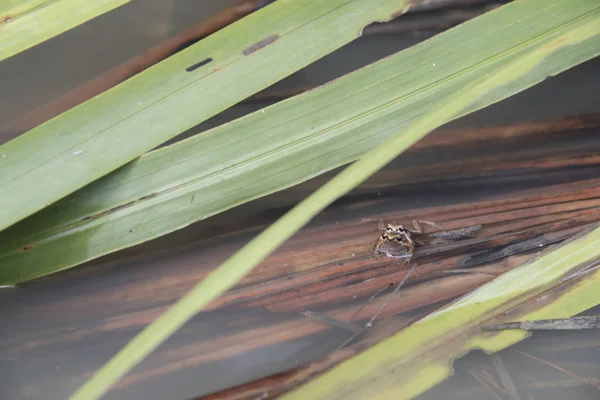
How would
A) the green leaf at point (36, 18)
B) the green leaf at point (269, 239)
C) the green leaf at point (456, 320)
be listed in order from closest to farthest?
the green leaf at point (269, 239)
the green leaf at point (36, 18)
the green leaf at point (456, 320)

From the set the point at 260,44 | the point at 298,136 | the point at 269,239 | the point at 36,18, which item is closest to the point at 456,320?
the point at 298,136

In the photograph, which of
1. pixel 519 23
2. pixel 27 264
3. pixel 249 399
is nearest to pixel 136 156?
pixel 27 264

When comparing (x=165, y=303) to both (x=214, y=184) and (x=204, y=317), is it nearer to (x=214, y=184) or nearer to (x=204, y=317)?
(x=204, y=317)

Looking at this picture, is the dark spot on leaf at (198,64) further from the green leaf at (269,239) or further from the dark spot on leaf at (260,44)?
the green leaf at (269,239)

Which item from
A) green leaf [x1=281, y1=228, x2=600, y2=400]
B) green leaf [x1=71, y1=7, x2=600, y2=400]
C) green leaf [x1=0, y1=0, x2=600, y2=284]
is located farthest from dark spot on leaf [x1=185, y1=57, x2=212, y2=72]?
green leaf [x1=281, y1=228, x2=600, y2=400]

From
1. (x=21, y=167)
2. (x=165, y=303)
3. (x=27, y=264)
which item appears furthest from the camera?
(x=165, y=303)

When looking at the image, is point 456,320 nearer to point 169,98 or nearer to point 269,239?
point 269,239

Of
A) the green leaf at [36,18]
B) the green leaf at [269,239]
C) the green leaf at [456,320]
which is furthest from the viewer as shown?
the green leaf at [456,320]

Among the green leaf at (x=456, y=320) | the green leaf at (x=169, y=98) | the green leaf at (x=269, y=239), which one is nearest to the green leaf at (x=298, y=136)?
the green leaf at (x=169, y=98)
